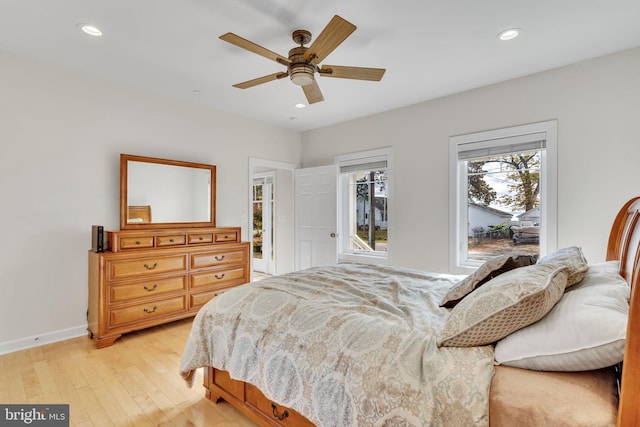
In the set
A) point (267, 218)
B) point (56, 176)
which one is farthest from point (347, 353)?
point (267, 218)

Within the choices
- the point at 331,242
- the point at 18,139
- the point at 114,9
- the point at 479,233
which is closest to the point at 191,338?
the point at 114,9

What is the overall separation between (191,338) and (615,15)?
3.60 m

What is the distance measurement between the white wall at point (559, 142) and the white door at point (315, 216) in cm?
89

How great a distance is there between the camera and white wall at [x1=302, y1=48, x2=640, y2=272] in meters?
2.67

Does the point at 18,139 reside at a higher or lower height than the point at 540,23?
lower

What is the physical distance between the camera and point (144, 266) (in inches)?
121

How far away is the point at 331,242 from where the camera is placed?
458 centimetres

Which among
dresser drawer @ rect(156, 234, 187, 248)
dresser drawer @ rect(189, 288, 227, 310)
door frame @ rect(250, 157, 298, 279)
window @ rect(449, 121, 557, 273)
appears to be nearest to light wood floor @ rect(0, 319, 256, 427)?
dresser drawer @ rect(189, 288, 227, 310)

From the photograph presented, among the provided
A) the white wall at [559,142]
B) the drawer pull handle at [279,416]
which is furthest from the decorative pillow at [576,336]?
the white wall at [559,142]

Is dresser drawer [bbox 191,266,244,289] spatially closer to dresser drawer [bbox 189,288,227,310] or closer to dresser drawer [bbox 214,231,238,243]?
dresser drawer [bbox 189,288,227,310]

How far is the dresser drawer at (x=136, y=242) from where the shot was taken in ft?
9.93

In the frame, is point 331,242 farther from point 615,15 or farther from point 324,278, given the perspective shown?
point 615,15

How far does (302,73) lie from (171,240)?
2.33 metres

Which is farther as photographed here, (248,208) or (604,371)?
(248,208)
